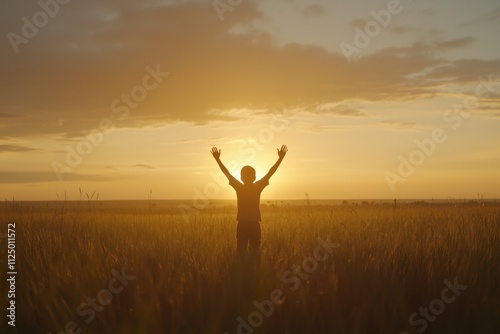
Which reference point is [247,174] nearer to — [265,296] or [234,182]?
[234,182]

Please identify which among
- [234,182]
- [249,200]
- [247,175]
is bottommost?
[249,200]

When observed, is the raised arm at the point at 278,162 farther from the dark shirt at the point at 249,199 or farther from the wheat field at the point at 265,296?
the wheat field at the point at 265,296

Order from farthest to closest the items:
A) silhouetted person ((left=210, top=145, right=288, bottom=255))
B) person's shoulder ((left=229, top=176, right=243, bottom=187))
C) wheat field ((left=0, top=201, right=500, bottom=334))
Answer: person's shoulder ((left=229, top=176, right=243, bottom=187))
silhouetted person ((left=210, top=145, right=288, bottom=255))
wheat field ((left=0, top=201, right=500, bottom=334))

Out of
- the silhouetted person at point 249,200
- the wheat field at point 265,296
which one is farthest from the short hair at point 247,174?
the wheat field at point 265,296

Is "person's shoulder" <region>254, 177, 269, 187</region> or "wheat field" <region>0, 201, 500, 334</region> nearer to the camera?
"wheat field" <region>0, 201, 500, 334</region>

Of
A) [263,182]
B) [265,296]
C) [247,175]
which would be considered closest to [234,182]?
[247,175]

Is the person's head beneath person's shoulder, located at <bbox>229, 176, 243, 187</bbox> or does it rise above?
above

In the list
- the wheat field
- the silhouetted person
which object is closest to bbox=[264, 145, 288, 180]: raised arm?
the silhouetted person

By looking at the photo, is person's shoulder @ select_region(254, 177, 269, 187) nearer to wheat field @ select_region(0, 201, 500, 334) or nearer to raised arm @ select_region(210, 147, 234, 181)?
raised arm @ select_region(210, 147, 234, 181)

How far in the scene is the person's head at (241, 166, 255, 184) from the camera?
9328 mm

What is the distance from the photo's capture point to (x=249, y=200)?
9.30 meters

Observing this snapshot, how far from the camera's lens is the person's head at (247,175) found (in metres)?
9.33

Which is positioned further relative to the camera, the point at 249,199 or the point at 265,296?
the point at 249,199

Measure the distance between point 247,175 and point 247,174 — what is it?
0.02 meters
